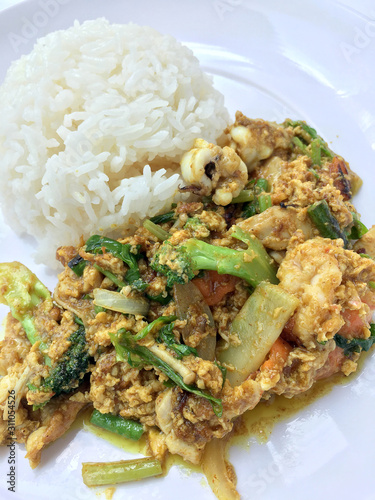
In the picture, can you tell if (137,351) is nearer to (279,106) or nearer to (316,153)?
(316,153)

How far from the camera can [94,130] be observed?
3824 mm

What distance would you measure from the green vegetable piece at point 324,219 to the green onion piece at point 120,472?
7.37 ft

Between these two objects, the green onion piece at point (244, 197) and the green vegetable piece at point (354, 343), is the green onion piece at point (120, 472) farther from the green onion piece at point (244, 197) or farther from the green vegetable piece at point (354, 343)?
the green onion piece at point (244, 197)

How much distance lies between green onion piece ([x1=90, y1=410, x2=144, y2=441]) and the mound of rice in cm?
159

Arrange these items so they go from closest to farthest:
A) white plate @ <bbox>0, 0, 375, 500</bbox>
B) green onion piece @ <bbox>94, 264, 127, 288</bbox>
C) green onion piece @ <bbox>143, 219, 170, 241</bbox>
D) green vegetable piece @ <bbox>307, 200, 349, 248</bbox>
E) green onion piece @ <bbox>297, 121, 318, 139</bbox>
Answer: white plate @ <bbox>0, 0, 375, 500</bbox>, green onion piece @ <bbox>94, 264, 127, 288</bbox>, green vegetable piece @ <bbox>307, 200, 349, 248</bbox>, green onion piece @ <bbox>143, 219, 170, 241</bbox>, green onion piece @ <bbox>297, 121, 318, 139</bbox>

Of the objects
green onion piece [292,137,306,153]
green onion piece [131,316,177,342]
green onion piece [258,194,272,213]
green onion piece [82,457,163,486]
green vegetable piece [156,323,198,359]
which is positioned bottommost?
green onion piece [82,457,163,486]

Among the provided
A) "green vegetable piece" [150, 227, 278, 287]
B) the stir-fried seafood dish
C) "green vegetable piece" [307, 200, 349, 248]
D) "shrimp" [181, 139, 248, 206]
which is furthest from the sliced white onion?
"shrimp" [181, 139, 248, 206]

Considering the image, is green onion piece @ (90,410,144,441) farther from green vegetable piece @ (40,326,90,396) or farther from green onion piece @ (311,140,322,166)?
green onion piece @ (311,140,322,166)

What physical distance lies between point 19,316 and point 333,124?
3.75 m

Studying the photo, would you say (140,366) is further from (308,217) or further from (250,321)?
(308,217)

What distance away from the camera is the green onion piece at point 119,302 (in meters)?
3.26

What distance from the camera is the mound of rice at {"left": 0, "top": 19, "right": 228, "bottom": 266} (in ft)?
12.5

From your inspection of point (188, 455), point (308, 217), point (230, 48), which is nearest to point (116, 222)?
point (308, 217)

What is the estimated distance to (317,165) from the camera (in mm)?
4250
